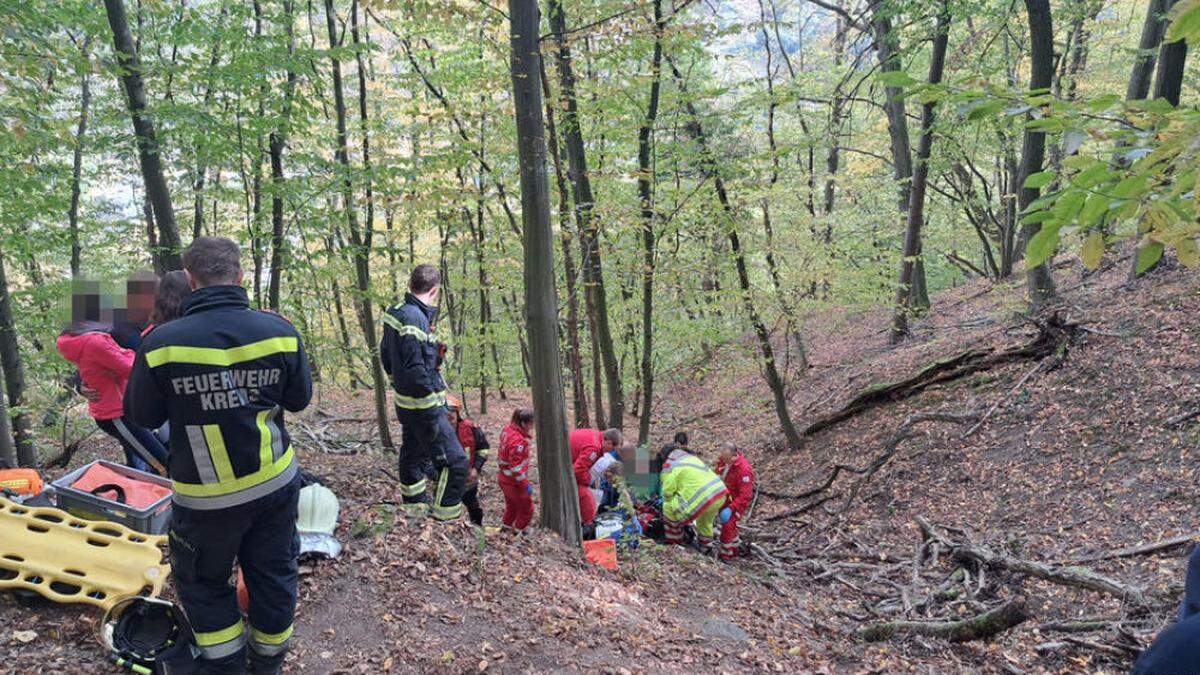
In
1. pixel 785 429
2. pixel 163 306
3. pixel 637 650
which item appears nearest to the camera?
pixel 637 650

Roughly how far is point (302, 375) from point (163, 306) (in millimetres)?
2420

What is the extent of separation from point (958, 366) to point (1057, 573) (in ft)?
17.0

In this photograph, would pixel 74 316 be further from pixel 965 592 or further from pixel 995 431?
pixel 995 431

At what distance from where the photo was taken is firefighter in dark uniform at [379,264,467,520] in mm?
5344

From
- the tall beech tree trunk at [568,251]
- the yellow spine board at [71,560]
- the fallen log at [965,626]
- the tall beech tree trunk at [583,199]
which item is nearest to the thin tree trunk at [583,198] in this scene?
the tall beech tree trunk at [583,199]

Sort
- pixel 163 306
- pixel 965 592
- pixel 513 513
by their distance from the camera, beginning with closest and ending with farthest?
pixel 163 306
pixel 965 592
pixel 513 513

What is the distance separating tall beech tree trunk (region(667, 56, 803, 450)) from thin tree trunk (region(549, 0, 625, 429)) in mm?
1465

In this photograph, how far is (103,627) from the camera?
346 cm

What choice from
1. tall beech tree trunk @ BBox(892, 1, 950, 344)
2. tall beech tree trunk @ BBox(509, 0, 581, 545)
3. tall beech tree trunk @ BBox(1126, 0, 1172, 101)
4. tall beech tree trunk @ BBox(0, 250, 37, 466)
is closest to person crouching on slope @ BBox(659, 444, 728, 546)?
tall beech tree trunk @ BBox(509, 0, 581, 545)

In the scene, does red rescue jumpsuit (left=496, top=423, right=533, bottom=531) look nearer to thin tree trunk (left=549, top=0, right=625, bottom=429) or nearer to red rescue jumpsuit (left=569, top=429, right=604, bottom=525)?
red rescue jumpsuit (left=569, top=429, right=604, bottom=525)

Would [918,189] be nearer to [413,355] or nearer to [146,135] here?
[413,355]

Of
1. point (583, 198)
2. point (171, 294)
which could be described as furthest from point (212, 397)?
point (583, 198)

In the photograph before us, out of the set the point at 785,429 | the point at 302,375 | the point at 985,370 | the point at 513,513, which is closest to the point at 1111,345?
the point at 985,370

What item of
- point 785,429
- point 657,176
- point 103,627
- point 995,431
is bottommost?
point 785,429
